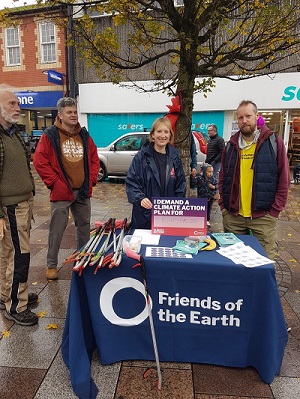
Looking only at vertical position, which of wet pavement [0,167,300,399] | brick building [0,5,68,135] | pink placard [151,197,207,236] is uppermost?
Answer: brick building [0,5,68,135]

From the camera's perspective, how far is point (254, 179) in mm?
2863

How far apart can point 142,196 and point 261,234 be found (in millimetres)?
1201

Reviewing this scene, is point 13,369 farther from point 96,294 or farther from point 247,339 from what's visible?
point 247,339

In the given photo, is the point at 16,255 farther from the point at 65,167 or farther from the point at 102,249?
the point at 65,167

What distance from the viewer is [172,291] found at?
2.19m

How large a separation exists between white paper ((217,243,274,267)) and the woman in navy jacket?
879 mm

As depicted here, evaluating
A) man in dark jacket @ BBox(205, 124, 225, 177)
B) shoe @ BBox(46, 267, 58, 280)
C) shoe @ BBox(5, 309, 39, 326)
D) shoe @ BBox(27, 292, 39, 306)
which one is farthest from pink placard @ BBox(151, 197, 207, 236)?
man in dark jacket @ BBox(205, 124, 225, 177)

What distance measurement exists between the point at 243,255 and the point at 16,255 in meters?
1.94

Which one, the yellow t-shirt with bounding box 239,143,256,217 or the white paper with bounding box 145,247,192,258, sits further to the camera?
the yellow t-shirt with bounding box 239,143,256,217

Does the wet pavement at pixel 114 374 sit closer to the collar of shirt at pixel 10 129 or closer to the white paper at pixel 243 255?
the white paper at pixel 243 255

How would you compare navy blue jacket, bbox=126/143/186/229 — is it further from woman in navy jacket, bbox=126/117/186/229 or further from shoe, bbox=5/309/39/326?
shoe, bbox=5/309/39/326

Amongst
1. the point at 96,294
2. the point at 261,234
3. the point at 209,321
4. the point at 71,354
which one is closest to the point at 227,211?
the point at 261,234

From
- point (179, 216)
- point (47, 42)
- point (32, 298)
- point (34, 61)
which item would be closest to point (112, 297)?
point (179, 216)

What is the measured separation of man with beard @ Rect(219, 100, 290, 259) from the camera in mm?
2818
